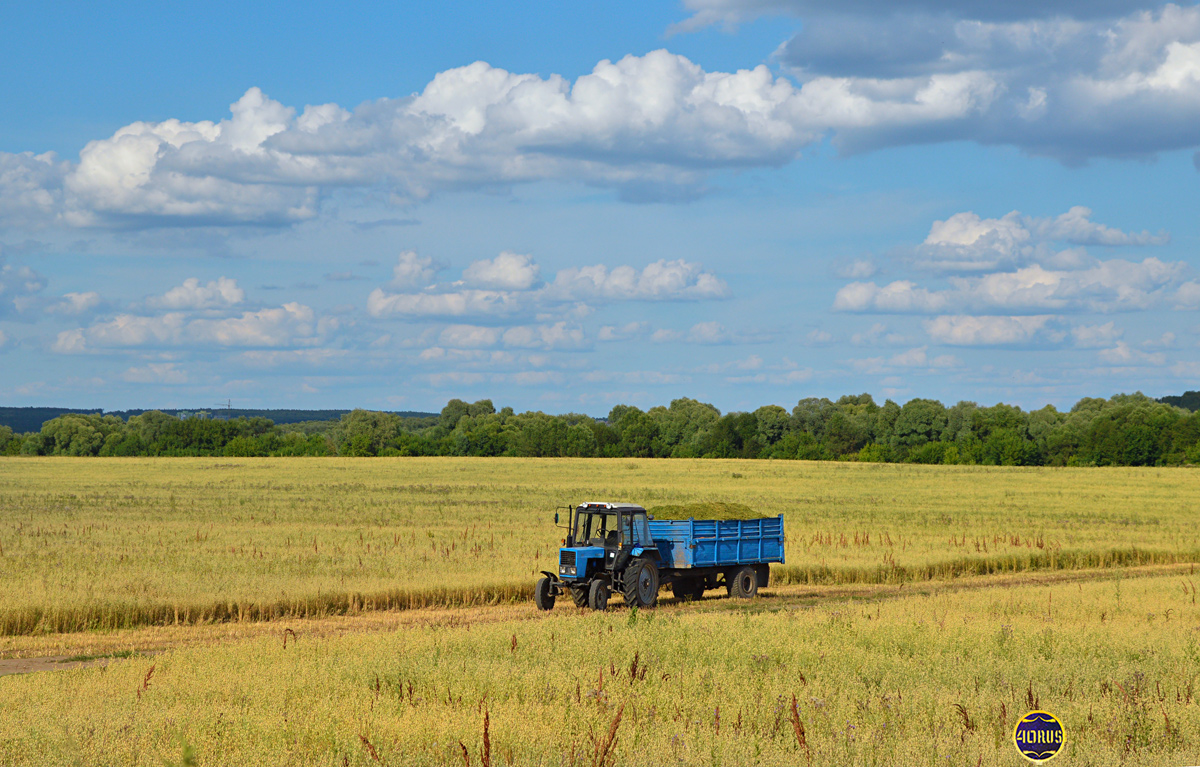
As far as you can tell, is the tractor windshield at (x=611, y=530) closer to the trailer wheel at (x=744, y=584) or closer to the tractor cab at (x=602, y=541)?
the tractor cab at (x=602, y=541)

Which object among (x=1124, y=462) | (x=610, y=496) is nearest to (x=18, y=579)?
(x=610, y=496)

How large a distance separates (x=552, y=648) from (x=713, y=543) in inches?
433

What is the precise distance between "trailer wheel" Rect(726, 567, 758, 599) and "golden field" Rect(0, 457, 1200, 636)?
3.38m

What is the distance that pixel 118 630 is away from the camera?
2102 cm

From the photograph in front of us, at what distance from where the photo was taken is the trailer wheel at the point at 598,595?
79.0 feet

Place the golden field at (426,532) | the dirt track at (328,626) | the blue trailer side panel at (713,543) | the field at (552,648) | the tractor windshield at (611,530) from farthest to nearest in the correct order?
1. the blue trailer side panel at (713,543)
2. the tractor windshield at (611,530)
3. the golden field at (426,532)
4. the dirt track at (328,626)
5. the field at (552,648)

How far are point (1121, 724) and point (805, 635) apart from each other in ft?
21.3

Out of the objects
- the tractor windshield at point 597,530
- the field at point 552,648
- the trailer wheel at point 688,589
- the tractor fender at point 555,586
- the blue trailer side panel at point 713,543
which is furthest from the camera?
the trailer wheel at point 688,589

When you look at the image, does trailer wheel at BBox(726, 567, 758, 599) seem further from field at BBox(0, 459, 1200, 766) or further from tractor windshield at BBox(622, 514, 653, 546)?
tractor windshield at BBox(622, 514, 653, 546)

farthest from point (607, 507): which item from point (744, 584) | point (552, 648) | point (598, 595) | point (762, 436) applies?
point (762, 436)

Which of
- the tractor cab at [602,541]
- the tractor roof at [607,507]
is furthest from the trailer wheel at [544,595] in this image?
the tractor roof at [607,507]

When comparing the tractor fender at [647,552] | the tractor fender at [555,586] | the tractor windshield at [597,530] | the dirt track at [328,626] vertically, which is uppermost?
the tractor windshield at [597,530]

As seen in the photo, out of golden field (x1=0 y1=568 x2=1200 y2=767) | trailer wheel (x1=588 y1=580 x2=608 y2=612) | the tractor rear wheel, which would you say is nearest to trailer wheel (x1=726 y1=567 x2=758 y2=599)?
the tractor rear wheel

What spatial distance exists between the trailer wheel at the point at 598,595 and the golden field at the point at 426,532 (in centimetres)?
313
